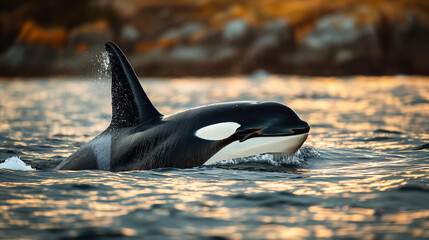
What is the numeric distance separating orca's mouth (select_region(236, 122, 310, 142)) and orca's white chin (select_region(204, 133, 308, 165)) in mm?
73

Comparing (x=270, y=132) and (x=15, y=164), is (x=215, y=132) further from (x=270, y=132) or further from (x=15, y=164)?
(x=15, y=164)

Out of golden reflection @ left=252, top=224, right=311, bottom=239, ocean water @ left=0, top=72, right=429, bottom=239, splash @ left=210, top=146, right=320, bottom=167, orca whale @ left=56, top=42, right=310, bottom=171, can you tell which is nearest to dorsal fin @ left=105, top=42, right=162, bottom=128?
orca whale @ left=56, top=42, right=310, bottom=171

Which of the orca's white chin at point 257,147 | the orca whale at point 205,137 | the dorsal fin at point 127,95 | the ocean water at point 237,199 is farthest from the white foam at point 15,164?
the orca's white chin at point 257,147

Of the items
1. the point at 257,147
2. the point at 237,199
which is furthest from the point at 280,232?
the point at 257,147

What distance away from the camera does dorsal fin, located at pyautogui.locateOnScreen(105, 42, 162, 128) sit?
31.7ft

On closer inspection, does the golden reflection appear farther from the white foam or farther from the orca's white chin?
the white foam

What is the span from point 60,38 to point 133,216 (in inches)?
5826

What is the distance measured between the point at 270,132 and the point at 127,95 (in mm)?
2761

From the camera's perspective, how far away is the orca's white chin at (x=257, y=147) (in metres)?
8.89

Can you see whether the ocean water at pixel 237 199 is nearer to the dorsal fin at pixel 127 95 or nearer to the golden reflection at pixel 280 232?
the golden reflection at pixel 280 232

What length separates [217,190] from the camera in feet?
25.3

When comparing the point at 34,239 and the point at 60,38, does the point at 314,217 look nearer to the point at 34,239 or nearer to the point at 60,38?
the point at 34,239

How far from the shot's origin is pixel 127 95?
9680 mm

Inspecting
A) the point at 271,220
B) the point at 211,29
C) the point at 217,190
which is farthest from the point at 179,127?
the point at 211,29
